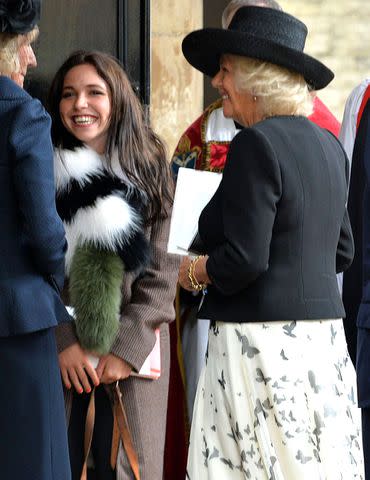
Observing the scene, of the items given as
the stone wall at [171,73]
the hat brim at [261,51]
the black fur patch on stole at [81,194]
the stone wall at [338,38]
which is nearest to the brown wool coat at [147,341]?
the black fur patch on stole at [81,194]

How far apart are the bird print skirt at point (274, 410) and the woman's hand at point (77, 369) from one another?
0.39m

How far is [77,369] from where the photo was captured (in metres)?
4.16

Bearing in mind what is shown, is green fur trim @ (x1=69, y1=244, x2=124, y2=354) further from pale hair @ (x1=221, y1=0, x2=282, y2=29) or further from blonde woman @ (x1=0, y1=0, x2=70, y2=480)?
pale hair @ (x1=221, y1=0, x2=282, y2=29)

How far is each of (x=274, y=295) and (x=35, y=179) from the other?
763 millimetres

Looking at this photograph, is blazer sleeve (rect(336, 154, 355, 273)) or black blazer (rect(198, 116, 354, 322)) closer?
black blazer (rect(198, 116, 354, 322))

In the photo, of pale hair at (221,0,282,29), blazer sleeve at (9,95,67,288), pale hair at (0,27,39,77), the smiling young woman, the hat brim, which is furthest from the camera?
pale hair at (221,0,282,29)

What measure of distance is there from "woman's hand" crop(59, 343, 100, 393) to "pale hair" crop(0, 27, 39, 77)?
906mm

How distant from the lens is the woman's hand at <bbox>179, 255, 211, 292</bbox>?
3.99 m

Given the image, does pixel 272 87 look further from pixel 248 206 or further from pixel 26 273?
pixel 26 273

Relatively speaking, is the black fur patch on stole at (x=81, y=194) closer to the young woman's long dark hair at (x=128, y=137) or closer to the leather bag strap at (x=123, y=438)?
the young woman's long dark hair at (x=128, y=137)

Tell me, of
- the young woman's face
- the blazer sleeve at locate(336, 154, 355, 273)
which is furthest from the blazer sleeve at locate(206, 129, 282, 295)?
the young woman's face

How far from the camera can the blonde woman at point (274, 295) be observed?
3811 mm

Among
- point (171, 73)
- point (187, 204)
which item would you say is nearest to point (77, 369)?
point (187, 204)

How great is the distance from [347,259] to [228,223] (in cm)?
55
